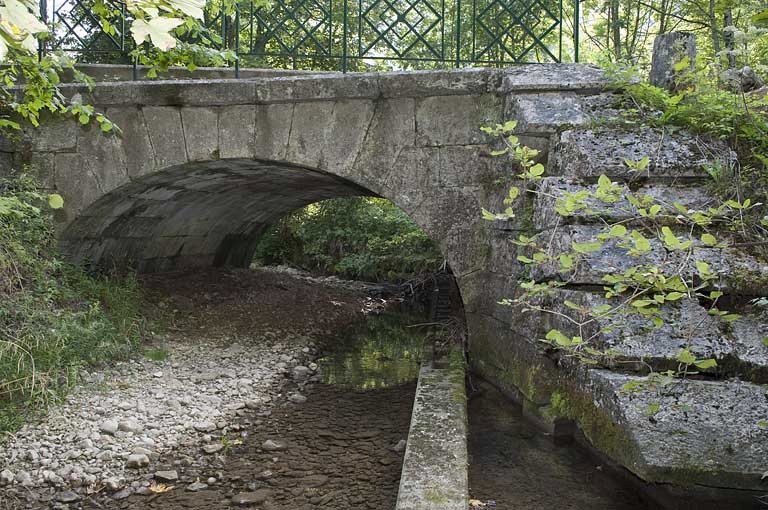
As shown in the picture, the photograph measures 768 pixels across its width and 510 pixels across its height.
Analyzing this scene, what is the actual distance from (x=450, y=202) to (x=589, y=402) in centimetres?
225

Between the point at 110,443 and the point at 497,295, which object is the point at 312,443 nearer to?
the point at 110,443

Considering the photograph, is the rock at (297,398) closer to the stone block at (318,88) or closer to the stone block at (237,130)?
the stone block at (237,130)

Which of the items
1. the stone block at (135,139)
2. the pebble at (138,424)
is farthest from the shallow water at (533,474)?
the stone block at (135,139)

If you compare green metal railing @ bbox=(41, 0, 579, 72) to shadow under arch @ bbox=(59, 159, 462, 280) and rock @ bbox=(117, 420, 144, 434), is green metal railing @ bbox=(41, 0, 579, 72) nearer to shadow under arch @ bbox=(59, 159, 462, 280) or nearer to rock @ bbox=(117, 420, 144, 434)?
shadow under arch @ bbox=(59, 159, 462, 280)

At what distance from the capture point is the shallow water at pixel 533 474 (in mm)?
2633

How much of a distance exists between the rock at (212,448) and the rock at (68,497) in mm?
724

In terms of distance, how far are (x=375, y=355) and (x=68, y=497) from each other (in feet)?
11.3

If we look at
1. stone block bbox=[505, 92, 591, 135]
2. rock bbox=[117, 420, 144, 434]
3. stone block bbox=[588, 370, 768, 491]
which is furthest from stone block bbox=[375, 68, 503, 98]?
rock bbox=[117, 420, 144, 434]

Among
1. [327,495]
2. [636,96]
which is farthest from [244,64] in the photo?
[327,495]

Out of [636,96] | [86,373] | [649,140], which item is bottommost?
[86,373]

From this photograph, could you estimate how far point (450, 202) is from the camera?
15.1ft

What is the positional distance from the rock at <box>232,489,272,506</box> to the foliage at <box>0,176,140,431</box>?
4.15ft

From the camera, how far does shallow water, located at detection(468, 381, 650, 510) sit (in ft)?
8.64

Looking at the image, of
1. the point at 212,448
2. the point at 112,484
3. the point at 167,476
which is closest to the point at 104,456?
the point at 112,484
